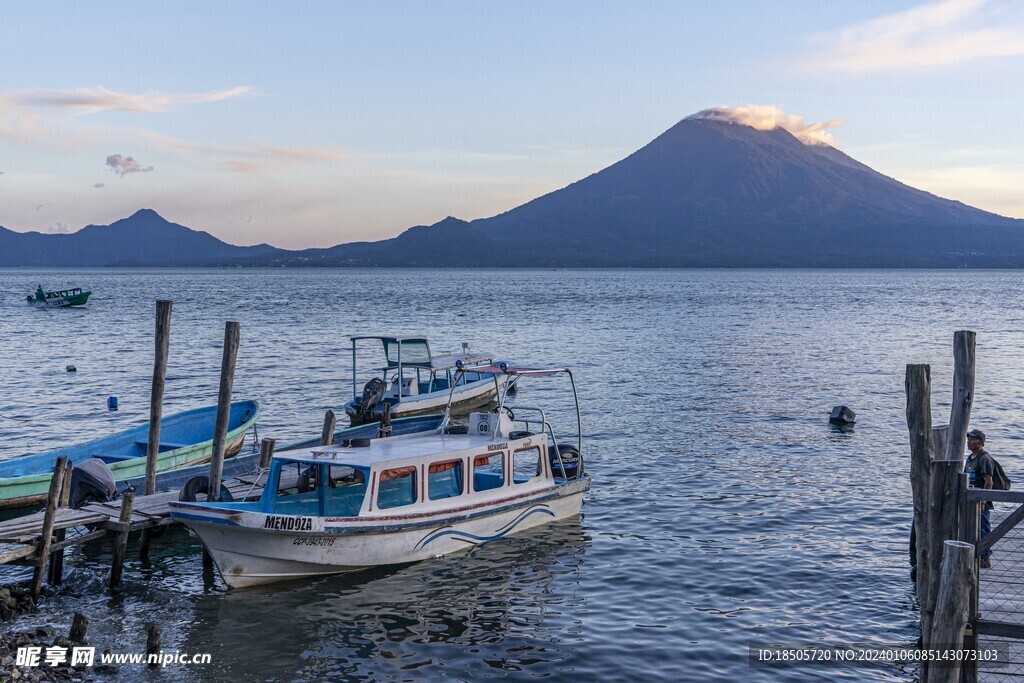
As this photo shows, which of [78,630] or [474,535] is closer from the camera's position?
[78,630]

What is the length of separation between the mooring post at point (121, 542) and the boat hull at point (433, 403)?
50.2ft

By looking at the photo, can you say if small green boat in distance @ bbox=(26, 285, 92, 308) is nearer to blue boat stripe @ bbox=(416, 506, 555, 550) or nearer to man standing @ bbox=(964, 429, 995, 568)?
blue boat stripe @ bbox=(416, 506, 555, 550)

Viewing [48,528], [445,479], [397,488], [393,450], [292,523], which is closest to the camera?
[48,528]

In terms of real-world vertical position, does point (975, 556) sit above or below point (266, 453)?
above

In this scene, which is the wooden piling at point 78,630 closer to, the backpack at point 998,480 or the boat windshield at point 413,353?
the backpack at point 998,480

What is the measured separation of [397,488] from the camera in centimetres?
1777

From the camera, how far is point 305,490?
57.4 ft

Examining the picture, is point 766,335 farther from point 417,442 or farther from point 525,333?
point 417,442

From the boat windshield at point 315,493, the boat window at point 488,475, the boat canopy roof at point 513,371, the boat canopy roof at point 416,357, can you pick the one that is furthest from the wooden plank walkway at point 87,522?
the boat canopy roof at point 416,357

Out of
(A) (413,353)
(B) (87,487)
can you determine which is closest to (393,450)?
(B) (87,487)

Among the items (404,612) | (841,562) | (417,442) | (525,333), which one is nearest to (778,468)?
(841,562)

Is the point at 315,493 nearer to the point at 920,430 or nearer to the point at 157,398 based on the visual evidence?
the point at 157,398

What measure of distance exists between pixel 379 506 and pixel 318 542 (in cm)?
143

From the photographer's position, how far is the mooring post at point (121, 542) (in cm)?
1659
